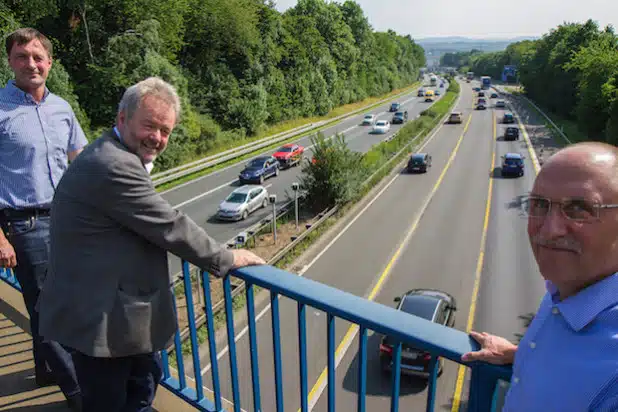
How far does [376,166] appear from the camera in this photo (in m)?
30.8

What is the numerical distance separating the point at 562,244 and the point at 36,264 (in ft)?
10.3

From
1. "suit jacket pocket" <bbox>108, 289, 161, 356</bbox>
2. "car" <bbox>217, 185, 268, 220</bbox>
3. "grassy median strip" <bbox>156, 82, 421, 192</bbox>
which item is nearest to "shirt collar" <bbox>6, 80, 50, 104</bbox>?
"suit jacket pocket" <bbox>108, 289, 161, 356</bbox>

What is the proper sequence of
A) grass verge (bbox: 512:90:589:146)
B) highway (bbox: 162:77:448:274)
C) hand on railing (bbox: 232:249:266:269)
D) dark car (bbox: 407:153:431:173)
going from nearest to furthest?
1. hand on railing (bbox: 232:249:266:269)
2. highway (bbox: 162:77:448:274)
3. dark car (bbox: 407:153:431:173)
4. grass verge (bbox: 512:90:589:146)

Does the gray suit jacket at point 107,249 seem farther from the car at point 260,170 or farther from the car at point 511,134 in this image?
the car at point 511,134

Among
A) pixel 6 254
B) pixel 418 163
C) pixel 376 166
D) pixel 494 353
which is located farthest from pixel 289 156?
pixel 494 353

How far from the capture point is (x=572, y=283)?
142cm

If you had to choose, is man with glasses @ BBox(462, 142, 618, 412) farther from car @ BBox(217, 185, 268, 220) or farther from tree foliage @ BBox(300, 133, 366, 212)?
tree foliage @ BBox(300, 133, 366, 212)

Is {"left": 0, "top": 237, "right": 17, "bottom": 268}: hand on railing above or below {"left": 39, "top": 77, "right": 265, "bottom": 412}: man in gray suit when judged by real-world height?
below

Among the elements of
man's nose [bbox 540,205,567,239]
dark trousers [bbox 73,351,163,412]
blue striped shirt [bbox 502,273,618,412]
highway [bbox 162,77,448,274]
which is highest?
man's nose [bbox 540,205,567,239]

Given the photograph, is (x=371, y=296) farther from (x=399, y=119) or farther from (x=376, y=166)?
(x=399, y=119)

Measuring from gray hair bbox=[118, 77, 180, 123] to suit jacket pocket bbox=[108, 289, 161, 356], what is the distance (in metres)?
0.81

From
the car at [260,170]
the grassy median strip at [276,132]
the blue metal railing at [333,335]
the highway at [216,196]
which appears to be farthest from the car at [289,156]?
the blue metal railing at [333,335]

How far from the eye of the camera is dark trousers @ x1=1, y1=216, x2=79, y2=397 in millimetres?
3223

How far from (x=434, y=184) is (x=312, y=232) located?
12252 millimetres
